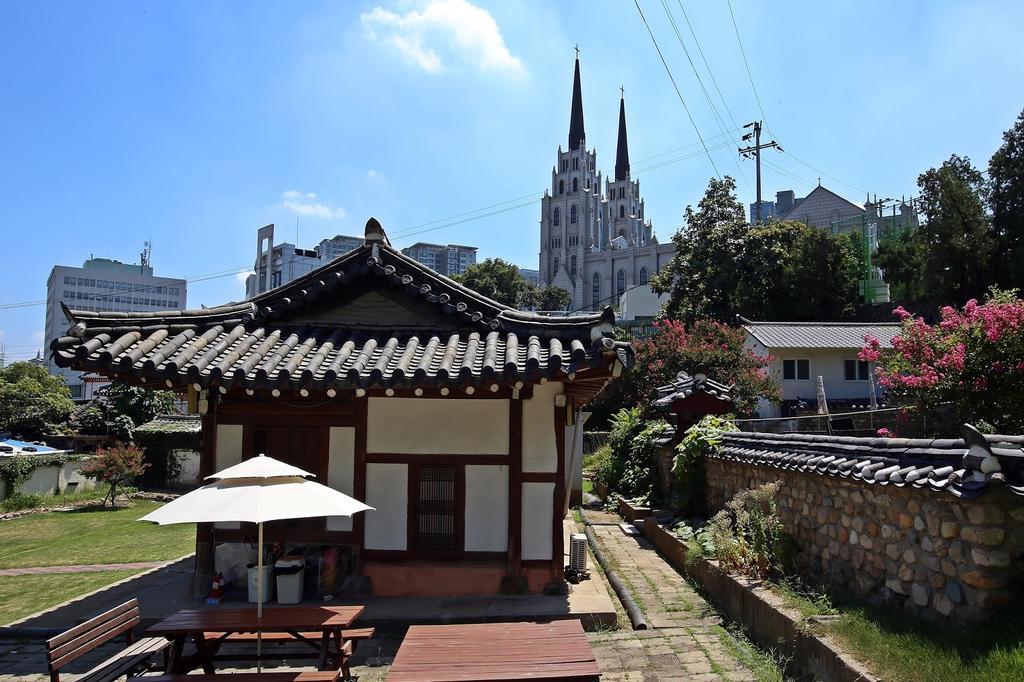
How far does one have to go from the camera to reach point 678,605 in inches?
314

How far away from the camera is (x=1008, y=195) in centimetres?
2872

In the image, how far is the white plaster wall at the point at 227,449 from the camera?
8078mm

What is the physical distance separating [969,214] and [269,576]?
109ft

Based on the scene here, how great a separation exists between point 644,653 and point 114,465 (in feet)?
72.9

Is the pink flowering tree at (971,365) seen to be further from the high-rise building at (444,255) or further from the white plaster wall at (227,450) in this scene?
the high-rise building at (444,255)

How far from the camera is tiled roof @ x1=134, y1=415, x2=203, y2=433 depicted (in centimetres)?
2820

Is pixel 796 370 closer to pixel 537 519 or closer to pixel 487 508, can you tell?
pixel 537 519

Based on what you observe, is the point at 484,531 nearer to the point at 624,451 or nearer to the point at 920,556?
the point at 920,556

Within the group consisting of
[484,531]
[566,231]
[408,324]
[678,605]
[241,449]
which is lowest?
[678,605]

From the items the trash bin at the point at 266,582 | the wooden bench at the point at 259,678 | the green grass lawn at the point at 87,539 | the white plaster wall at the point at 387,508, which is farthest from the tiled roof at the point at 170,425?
A: the wooden bench at the point at 259,678

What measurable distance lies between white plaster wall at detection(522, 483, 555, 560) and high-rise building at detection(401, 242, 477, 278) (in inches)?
4935

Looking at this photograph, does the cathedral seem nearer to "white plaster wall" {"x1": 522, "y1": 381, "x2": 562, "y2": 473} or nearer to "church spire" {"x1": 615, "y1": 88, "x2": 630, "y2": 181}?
"church spire" {"x1": 615, "y1": 88, "x2": 630, "y2": 181}

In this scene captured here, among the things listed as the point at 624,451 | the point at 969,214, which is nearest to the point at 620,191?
the point at 969,214

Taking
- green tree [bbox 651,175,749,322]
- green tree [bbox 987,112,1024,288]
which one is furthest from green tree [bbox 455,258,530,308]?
green tree [bbox 987,112,1024,288]
